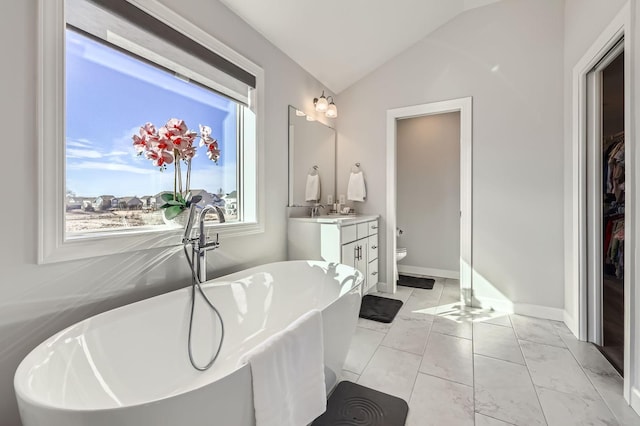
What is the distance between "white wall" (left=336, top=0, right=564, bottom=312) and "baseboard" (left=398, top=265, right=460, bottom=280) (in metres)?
1.06

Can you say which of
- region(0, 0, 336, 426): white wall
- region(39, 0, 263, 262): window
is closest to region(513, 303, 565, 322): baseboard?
region(39, 0, 263, 262): window

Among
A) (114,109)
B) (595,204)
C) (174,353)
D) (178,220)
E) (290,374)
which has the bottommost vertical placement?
(174,353)

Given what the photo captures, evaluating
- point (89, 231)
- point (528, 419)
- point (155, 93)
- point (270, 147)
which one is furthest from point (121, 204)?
point (528, 419)

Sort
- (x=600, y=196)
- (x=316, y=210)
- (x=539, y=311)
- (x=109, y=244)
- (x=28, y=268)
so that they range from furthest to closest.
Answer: (x=316, y=210)
(x=539, y=311)
(x=600, y=196)
(x=109, y=244)
(x=28, y=268)

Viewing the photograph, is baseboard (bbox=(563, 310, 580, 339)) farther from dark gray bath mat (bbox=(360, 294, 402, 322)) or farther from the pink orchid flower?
the pink orchid flower

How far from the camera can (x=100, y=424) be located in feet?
2.12

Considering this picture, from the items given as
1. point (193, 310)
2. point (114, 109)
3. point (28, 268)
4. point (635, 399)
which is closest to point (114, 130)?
point (114, 109)

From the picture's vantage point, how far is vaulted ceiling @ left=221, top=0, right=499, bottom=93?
7.33 feet

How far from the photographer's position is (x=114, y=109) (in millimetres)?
1568

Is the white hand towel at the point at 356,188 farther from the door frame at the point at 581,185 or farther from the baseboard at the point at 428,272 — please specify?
the door frame at the point at 581,185

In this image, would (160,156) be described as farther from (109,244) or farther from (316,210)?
(316,210)

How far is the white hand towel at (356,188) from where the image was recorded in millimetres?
3340

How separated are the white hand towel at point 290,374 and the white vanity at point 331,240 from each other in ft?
4.10

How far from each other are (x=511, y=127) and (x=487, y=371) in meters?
2.16
